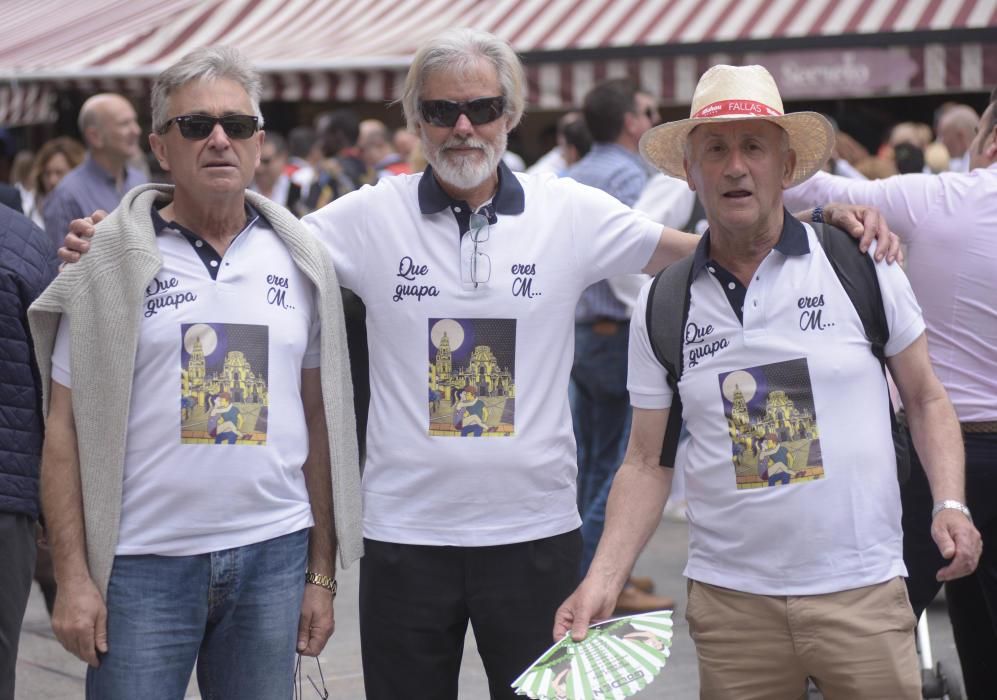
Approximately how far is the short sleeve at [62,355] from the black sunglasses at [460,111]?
3.13 ft

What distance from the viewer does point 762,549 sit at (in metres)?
2.90

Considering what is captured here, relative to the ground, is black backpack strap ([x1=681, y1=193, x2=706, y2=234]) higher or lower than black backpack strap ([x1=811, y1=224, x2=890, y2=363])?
higher

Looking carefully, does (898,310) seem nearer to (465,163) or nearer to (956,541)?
(956,541)

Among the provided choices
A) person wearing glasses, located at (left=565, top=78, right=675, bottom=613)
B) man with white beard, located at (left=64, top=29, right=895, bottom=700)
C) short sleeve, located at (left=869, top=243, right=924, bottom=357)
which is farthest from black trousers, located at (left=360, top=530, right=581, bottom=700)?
person wearing glasses, located at (left=565, top=78, right=675, bottom=613)

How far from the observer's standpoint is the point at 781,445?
2861mm

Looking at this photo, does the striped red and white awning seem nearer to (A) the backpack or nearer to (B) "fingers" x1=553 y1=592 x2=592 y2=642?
(A) the backpack

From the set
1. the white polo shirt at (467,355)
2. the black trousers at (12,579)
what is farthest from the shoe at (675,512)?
the black trousers at (12,579)

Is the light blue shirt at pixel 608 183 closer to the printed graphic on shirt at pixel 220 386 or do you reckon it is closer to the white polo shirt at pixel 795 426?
the white polo shirt at pixel 795 426

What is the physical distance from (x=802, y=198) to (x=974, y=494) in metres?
0.93

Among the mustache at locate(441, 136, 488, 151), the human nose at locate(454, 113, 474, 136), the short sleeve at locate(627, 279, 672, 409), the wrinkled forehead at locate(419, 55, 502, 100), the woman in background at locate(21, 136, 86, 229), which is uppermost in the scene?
the woman in background at locate(21, 136, 86, 229)

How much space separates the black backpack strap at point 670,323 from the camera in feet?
9.78

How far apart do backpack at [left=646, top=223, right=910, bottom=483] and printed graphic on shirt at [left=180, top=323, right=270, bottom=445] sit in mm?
861

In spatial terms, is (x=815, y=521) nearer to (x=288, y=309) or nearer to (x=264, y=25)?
(x=288, y=309)

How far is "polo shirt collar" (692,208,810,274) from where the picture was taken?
2939 mm
